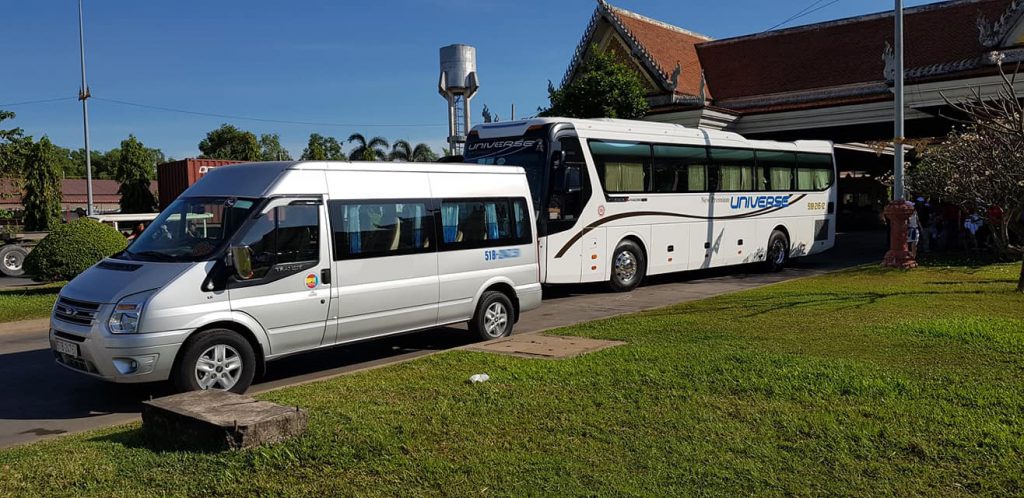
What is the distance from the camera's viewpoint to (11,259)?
22.2 m

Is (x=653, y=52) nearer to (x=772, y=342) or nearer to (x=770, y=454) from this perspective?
(x=772, y=342)

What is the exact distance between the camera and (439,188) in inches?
381

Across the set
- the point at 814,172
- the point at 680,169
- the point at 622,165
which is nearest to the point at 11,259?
the point at 622,165

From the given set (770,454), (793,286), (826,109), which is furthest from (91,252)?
(826,109)

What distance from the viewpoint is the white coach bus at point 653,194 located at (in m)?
14.7

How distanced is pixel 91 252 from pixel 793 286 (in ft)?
44.2

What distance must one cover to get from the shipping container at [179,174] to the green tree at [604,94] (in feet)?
36.3

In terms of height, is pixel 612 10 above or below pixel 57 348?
above

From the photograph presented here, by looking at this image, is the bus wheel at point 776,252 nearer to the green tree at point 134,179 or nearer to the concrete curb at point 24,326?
the concrete curb at point 24,326

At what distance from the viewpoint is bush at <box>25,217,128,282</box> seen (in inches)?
608

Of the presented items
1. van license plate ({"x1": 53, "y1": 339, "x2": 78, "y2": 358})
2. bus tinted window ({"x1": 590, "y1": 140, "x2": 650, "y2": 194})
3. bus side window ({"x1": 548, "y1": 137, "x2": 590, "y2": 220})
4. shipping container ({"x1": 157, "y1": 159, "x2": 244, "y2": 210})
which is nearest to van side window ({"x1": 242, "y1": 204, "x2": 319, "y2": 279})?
van license plate ({"x1": 53, "y1": 339, "x2": 78, "y2": 358})

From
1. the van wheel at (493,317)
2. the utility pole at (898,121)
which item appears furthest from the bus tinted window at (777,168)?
the van wheel at (493,317)

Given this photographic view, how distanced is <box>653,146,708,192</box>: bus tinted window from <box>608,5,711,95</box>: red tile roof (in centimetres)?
1296

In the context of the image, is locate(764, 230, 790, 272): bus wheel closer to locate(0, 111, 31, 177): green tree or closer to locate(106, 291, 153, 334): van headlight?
locate(106, 291, 153, 334): van headlight
